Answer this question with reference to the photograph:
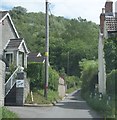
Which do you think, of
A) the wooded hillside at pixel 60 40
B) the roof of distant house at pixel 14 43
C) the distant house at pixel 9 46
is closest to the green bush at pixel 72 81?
the wooded hillside at pixel 60 40

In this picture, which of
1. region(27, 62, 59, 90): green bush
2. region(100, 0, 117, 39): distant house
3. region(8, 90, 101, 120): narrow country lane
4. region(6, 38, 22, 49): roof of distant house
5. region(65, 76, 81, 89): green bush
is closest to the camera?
region(8, 90, 101, 120): narrow country lane

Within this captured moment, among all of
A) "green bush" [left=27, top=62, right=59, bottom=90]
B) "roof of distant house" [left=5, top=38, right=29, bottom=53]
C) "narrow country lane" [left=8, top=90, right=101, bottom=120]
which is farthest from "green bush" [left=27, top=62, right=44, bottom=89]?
"narrow country lane" [left=8, top=90, right=101, bottom=120]

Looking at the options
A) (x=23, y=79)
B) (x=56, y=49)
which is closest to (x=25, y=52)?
(x=23, y=79)

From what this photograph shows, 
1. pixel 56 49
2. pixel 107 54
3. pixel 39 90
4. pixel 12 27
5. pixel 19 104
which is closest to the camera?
pixel 107 54

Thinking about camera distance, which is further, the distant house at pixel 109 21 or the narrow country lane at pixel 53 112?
the distant house at pixel 109 21

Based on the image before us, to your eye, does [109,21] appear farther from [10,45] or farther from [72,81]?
[72,81]

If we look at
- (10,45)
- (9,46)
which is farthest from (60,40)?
(9,46)

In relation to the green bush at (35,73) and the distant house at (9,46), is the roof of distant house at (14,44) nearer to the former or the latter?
the distant house at (9,46)

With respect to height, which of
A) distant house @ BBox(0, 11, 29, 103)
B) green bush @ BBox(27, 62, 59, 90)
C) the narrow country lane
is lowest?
the narrow country lane

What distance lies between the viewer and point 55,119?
17688mm

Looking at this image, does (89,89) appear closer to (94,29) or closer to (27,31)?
(27,31)

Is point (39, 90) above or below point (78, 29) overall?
below

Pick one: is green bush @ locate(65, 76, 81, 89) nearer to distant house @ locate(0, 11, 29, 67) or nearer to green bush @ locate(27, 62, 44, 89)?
distant house @ locate(0, 11, 29, 67)

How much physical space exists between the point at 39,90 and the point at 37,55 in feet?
84.1
